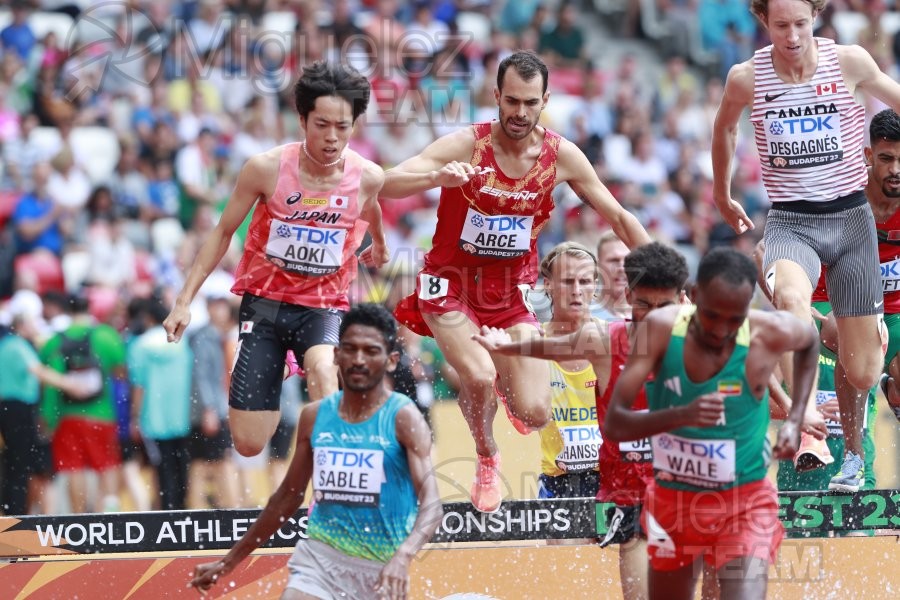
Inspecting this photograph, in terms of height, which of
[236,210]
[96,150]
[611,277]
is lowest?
[611,277]

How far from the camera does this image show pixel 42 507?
1193cm

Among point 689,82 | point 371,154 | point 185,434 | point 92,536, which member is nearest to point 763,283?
point 92,536

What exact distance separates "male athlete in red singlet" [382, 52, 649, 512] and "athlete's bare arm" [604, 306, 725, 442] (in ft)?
6.81

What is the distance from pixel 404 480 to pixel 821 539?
324 cm

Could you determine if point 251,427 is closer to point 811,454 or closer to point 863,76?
point 811,454

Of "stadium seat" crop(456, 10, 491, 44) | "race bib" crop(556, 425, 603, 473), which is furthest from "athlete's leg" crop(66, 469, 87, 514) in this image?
"stadium seat" crop(456, 10, 491, 44)

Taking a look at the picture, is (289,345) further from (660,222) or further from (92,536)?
(660,222)

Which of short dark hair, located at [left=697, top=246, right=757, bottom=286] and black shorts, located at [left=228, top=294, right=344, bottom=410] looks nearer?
short dark hair, located at [left=697, top=246, right=757, bottom=286]

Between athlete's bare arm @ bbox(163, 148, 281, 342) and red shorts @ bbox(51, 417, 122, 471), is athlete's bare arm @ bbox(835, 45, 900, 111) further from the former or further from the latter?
red shorts @ bbox(51, 417, 122, 471)

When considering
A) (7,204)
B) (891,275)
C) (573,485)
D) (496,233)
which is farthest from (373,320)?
(7,204)

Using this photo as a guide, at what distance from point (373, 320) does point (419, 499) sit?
86cm

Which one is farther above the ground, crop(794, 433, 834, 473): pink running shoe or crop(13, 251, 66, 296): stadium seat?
crop(13, 251, 66, 296): stadium seat

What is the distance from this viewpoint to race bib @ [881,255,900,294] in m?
9.16

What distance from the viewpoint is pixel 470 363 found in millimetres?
8594
